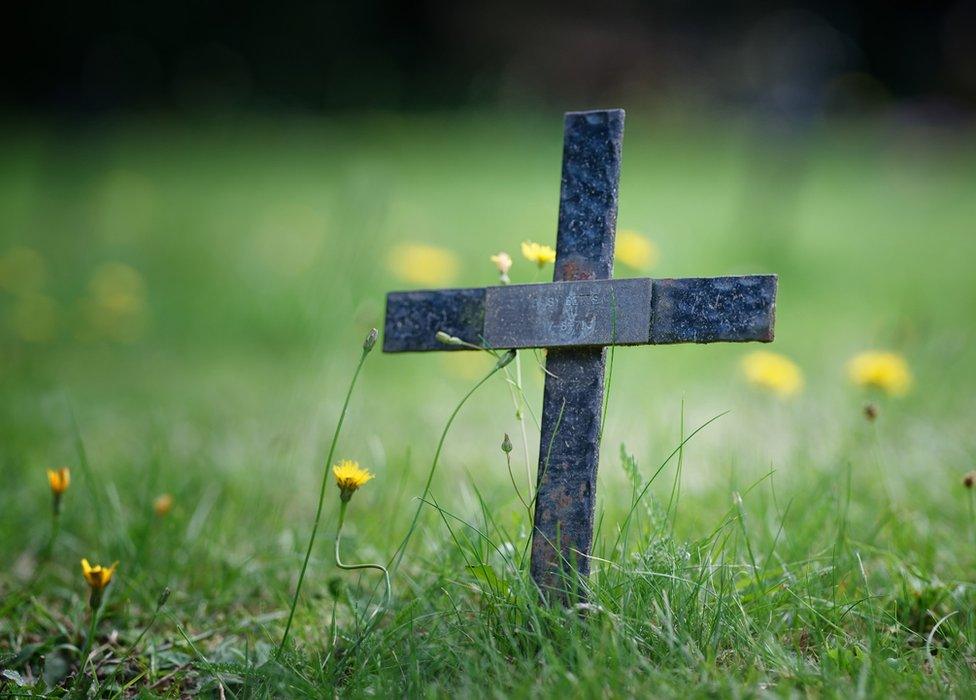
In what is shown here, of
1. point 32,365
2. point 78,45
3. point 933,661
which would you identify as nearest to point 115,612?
point 933,661

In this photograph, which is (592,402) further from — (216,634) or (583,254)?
(216,634)

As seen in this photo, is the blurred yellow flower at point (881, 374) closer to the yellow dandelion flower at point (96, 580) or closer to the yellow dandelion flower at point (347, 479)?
the yellow dandelion flower at point (347, 479)

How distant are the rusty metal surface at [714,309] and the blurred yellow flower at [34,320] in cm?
432

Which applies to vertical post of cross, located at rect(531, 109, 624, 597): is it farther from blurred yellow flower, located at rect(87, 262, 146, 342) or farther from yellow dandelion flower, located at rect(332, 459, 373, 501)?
blurred yellow flower, located at rect(87, 262, 146, 342)

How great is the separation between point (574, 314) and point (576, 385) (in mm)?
135

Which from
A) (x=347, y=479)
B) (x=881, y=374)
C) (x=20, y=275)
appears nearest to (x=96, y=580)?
(x=347, y=479)

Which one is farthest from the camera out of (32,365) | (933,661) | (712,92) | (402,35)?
(402,35)

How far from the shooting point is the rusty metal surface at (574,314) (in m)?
1.62

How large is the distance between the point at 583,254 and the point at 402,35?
13.8 meters

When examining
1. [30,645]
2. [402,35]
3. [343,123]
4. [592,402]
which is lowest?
[30,645]

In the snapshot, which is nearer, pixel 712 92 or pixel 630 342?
pixel 630 342

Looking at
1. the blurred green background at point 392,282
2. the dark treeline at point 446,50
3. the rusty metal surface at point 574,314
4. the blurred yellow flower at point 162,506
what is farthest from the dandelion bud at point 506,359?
the dark treeline at point 446,50

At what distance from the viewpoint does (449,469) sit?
2838 millimetres

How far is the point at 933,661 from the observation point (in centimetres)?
150
